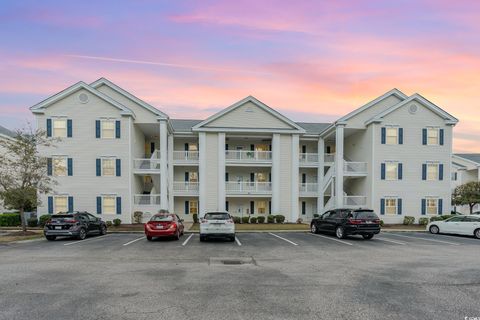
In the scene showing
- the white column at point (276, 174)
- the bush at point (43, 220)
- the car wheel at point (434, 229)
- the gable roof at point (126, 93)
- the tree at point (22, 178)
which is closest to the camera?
the tree at point (22, 178)

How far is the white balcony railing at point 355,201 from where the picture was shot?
90.4ft

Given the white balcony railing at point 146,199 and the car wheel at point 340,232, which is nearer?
the car wheel at point 340,232

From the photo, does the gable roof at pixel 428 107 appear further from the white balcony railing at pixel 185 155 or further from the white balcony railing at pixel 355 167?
the white balcony railing at pixel 185 155

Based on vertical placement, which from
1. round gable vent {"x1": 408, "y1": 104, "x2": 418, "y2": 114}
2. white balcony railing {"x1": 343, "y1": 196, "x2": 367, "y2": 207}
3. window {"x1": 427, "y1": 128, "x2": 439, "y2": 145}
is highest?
round gable vent {"x1": 408, "y1": 104, "x2": 418, "y2": 114}

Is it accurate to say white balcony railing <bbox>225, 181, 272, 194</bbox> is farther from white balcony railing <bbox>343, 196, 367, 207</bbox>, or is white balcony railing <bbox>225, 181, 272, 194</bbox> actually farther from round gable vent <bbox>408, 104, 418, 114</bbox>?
round gable vent <bbox>408, 104, 418, 114</bbox>

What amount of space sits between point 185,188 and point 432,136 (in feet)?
80.3

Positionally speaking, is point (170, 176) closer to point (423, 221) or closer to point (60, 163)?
point (60, 163)

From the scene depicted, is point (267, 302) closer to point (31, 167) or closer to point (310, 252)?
point (310, 252)

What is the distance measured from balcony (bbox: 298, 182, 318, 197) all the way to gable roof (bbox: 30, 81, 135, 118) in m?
18.1

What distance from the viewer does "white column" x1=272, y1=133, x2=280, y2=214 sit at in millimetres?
27828

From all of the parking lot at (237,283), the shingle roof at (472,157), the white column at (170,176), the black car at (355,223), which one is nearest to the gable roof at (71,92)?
the white column at (170,176)

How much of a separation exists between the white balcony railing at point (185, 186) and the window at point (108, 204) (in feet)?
19.2

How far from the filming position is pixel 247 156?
2933 centimetres

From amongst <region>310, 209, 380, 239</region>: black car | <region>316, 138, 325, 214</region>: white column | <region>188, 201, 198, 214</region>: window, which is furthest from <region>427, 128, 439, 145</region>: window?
<region>188, 201, 198, 214</region>: window
